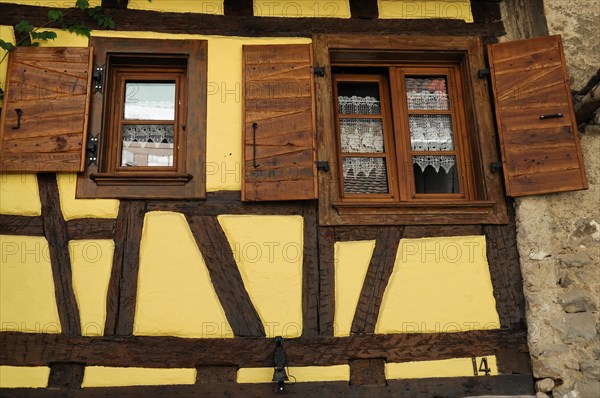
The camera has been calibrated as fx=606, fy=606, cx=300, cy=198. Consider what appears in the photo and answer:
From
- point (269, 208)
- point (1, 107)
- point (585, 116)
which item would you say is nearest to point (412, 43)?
point (585, 116)

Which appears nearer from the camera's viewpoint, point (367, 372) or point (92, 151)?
point (367, 372)

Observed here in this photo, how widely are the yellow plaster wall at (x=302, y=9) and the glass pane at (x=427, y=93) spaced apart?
69 centimetres

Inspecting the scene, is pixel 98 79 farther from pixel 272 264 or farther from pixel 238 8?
pixel 272 264

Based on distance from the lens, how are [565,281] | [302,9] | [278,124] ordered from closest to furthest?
[565,281], [278,124], [302,9]

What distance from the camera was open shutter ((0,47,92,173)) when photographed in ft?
12.5

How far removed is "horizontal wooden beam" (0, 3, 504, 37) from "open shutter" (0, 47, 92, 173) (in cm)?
32

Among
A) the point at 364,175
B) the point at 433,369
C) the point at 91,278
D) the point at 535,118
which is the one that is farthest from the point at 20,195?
the point at 535,118

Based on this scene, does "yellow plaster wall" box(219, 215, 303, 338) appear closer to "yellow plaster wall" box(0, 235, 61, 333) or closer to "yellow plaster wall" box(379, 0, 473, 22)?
"yellow plaster wall" box(0, 235, 61, 333)

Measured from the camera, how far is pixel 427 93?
437 centimetres

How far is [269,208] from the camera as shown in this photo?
12.7ft

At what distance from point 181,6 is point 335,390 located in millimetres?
2790

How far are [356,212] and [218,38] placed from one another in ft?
5.09

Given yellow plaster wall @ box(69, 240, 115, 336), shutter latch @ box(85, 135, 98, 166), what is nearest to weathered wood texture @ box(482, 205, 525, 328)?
yellow plaster wall @ box(69, 240, 115, 336)


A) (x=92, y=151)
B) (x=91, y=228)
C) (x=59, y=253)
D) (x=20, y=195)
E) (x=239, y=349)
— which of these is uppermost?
(x=92, y=151)
